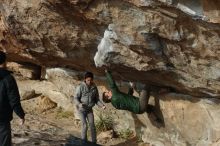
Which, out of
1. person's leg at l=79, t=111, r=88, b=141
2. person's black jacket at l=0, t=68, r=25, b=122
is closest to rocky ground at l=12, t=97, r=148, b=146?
person's leg at l=79, t=111, r=88, b=141

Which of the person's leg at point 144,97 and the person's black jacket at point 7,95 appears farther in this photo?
the person's leg at point 144,97

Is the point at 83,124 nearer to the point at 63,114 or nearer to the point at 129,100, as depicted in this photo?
the point at 129,100

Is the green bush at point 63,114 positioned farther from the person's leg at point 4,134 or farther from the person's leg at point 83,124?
the person's leg at point 4,134

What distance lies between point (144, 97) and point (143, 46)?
170cm

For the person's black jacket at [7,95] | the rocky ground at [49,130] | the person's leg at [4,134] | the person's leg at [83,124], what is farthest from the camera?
the rocky ground at [49,130]

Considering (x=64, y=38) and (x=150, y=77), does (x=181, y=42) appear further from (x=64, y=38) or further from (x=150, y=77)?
(x=64, y=38)

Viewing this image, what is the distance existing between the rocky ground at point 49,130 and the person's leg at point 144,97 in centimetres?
123

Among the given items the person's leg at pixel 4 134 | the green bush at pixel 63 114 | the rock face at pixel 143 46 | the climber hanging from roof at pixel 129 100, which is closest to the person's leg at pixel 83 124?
the climber hanging from roof at pixel 129 100

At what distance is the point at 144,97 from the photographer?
1038cm

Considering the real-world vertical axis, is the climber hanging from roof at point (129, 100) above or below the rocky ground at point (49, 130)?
above

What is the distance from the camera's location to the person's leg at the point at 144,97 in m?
10.4

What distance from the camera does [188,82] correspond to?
941 centimetres

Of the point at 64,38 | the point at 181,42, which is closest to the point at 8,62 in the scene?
the point at 64,38

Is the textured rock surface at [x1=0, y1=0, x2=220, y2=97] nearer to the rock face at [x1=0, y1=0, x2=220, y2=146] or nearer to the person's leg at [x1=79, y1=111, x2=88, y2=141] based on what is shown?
the rock face at [x1=0, y1=0, x2=220, y2=146]
